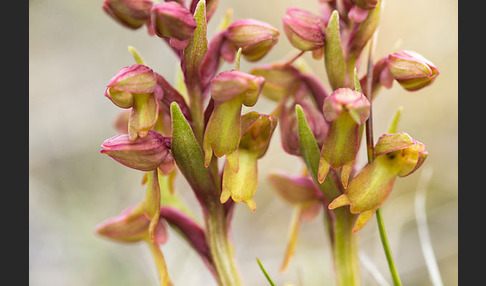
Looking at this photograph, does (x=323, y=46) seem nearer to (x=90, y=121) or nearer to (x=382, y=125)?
(x=382, y=125)

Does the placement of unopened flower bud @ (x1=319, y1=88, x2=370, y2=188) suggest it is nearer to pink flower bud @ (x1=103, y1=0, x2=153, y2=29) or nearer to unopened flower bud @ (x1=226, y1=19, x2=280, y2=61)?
unopened flower bud @ (x1=226, y1=19, x2=280, y2=61)

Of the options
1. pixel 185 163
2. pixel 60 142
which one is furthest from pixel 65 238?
pixel 185 163

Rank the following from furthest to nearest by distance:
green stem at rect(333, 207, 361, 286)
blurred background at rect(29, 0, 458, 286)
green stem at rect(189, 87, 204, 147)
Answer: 1. blurred background at rect(29, 0, 458, 286)
2. green stem at rect(333, 207, 361, 286)
3. green stem at rect(189, 87, 204, 147)

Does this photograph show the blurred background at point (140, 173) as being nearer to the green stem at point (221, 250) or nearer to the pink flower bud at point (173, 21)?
the green stem at point (221, 250)

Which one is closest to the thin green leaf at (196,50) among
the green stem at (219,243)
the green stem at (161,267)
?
the green stem at (219,243)

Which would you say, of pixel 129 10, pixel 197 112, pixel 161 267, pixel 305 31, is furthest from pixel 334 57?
pixel 161 267

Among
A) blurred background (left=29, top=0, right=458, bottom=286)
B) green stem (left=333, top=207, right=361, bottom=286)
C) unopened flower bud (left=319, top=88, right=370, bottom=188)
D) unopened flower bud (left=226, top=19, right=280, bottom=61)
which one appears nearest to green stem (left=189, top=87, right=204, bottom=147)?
unopened flower bud (left=226, top=19, right=280, bottom=61)
